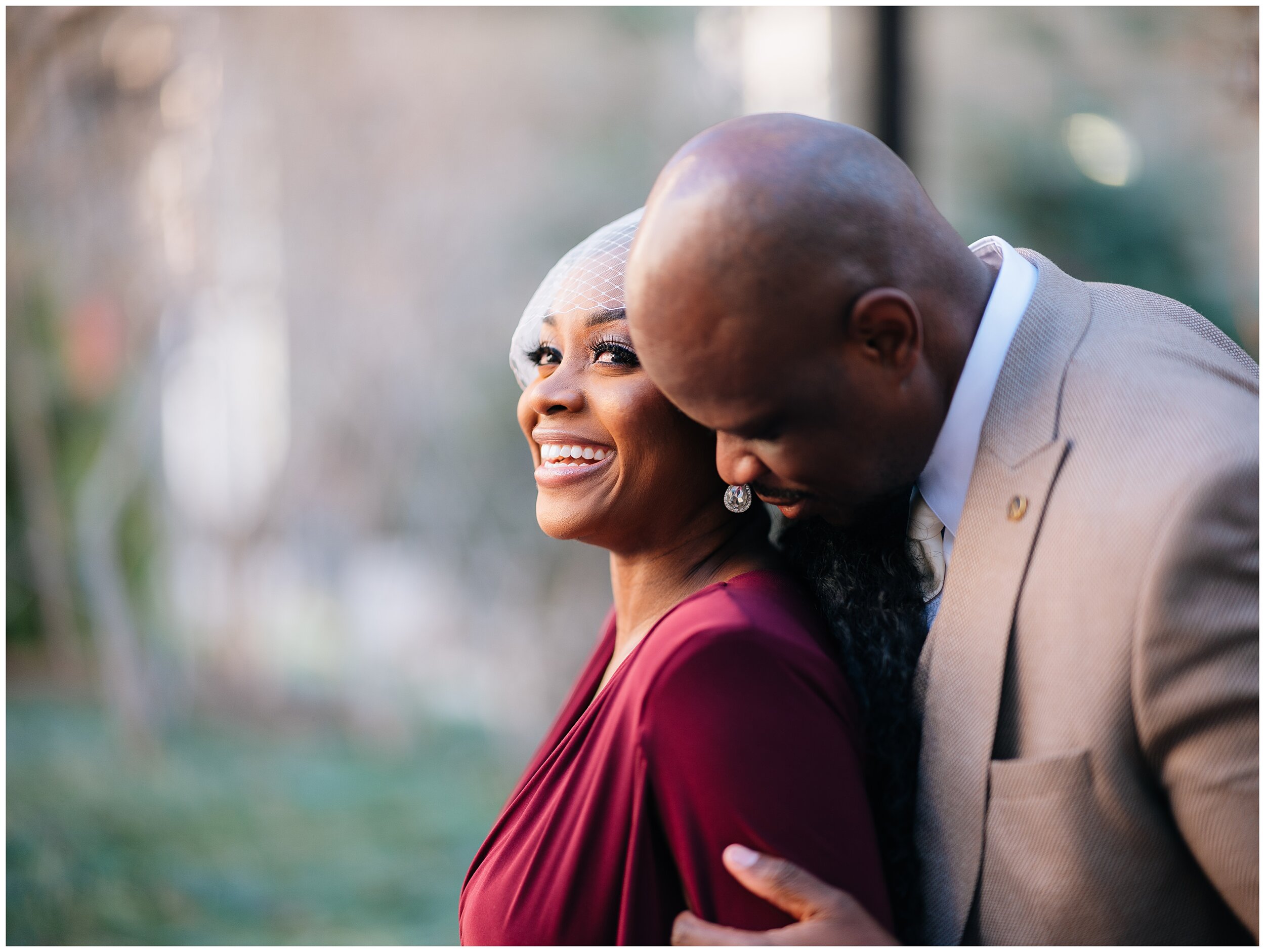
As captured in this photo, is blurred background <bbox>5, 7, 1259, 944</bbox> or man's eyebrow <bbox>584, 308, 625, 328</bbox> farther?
blurred background <bbox>5, 7, 1259, 944</bbox>

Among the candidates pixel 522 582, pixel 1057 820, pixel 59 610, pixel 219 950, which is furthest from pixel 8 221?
pixel 1057 820

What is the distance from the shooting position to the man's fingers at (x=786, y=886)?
1333 mm

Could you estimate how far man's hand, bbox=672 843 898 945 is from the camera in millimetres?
1332

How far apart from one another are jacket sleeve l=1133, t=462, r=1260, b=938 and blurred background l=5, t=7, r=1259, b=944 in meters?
3.95

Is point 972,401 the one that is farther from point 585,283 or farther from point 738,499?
point 585,283

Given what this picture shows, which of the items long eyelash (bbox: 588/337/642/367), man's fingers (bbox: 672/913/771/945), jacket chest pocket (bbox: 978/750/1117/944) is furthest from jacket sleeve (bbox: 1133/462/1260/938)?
long eyelash (bbox: 588/337/642/367)

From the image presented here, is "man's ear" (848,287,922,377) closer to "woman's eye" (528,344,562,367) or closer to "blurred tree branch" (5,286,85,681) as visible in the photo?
"woman's eye" (528,344,562,367)

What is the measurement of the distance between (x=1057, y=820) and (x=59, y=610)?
5.66 m

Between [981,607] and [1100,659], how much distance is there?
181 mm

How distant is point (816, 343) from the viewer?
53.6 inches

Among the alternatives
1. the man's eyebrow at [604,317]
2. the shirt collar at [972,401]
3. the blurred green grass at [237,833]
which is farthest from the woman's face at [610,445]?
→ the blurred green grass at [237,833]

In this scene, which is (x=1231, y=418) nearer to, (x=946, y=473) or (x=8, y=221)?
(x=946, y=473)

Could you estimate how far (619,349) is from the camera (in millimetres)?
1726

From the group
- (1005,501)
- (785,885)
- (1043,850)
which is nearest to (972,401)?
(1005,501)
